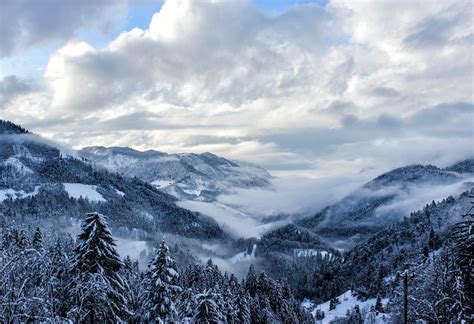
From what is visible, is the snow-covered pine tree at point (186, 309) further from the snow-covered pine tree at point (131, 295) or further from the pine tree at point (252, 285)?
the pine tree at point (252, 285)

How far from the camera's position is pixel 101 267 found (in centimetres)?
3183

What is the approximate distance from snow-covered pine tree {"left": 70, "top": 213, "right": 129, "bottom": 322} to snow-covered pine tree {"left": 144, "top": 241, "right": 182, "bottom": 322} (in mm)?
8695

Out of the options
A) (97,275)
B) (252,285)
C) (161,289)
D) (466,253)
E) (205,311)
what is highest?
(466,253)

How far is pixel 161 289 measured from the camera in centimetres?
4250

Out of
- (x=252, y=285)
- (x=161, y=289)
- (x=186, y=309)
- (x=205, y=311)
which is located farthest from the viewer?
(x=252, y=285)

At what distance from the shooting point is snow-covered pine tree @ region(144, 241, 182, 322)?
42.3 metres

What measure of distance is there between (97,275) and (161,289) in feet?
41.2

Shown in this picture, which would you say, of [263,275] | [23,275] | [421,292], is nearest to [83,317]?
[23,275]

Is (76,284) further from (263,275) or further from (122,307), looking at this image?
(263,275)

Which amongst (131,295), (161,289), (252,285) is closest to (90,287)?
(161,289)

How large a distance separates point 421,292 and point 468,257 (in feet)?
78.7

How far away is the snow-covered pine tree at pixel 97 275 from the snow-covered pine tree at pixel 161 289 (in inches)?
342

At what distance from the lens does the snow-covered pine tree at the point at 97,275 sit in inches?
1212

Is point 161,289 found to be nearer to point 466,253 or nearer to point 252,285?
point 466,253
